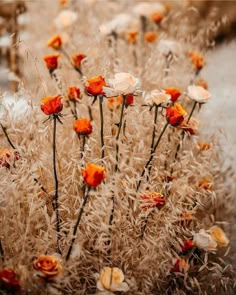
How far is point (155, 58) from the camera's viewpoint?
7.30 feet

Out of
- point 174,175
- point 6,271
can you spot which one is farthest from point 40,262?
point 174,175

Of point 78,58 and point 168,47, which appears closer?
point 78,58

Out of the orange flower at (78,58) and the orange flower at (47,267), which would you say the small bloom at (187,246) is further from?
→ the orange flower at (78,58)

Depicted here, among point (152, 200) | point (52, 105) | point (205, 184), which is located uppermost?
point (52, 105)

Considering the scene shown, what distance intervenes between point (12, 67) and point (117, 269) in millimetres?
1749

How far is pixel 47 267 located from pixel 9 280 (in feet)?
0.30

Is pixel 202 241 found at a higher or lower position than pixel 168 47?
lower

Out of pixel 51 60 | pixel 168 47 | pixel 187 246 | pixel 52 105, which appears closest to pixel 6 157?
pixel 52 105

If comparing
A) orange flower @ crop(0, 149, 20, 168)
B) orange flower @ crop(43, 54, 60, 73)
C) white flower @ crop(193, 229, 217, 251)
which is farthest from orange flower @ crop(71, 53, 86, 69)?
white flower @ crop(193, 229, 217, 251)

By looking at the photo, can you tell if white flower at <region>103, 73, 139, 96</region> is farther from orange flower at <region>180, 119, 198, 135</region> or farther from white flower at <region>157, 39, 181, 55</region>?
white flower at <region>157, 39, 181, 55</region>

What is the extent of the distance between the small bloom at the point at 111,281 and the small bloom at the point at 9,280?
8.4 inches

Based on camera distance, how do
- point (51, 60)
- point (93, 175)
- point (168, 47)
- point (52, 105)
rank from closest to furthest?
point (93, 175), point (52, 105), point (51, 60), point (168, 47)

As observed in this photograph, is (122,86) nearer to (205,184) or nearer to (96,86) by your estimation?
(96,86)

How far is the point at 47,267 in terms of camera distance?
4.24ft
